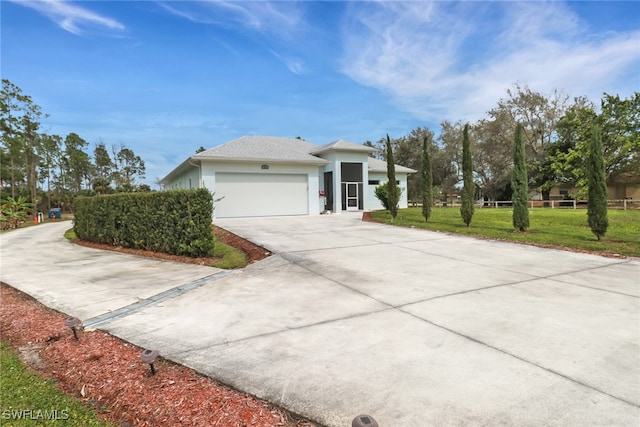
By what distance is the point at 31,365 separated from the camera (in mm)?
3154

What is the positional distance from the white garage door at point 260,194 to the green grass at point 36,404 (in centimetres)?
1467

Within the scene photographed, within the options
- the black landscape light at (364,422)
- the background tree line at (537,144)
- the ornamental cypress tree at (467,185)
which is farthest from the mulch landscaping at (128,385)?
the background tree line at (537,144)

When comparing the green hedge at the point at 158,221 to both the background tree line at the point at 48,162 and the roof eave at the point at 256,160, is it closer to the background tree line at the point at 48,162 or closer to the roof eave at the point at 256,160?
the roof eave at the point at 256,160

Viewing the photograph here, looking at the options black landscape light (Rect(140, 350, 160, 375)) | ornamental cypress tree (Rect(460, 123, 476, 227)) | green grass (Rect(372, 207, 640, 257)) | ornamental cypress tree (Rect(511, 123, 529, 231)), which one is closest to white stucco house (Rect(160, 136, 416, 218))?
green grass (Rect(372, 207, 640, 257))

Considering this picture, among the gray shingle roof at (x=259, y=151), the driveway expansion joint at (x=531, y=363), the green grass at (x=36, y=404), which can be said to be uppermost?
the gray shingle roof at (x=259, y=151)

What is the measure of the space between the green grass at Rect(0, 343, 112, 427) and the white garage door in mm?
14675

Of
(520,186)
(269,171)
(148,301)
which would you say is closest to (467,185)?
(520,186)

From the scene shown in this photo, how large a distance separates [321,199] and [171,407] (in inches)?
784

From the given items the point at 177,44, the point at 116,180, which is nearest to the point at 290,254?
the point at 177,44

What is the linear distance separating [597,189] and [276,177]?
14.0 metres

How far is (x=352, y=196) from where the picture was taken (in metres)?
22.7

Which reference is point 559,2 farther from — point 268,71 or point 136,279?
point 136,279

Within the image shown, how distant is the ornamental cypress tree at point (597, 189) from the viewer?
9.26 meters

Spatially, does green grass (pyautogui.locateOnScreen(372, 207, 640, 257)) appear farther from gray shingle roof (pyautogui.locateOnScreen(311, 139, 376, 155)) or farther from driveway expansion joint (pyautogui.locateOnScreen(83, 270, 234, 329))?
driveway expansion joint (pyautogui.locateOnScreen(83, 270, 234, 329))
